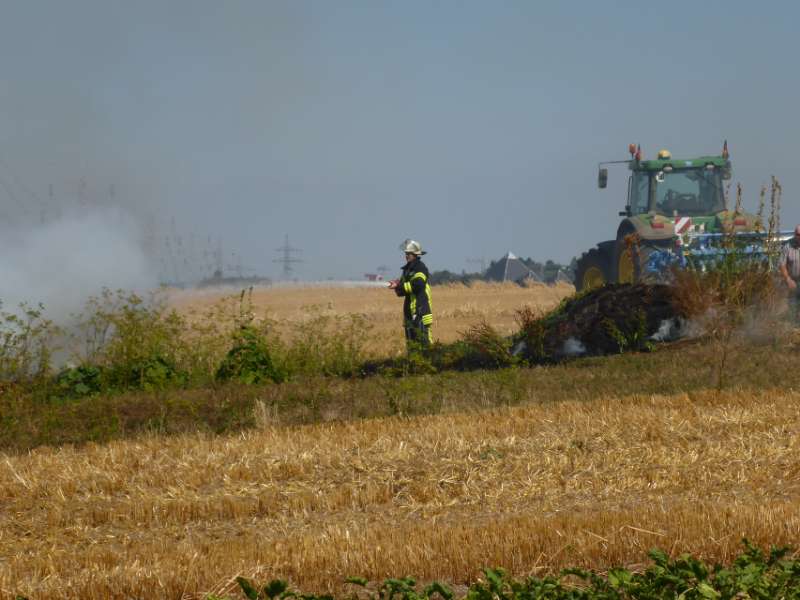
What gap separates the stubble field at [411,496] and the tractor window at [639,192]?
9774 mm

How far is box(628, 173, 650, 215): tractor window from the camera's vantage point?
20672mm

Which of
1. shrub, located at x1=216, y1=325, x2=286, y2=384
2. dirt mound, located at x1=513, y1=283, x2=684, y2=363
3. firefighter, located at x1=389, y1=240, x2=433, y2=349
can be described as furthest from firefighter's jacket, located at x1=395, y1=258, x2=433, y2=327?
shrub, located at x1=216, y1=325, x2=286, y2=384

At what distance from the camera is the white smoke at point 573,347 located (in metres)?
14.8

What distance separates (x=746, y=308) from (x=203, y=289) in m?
26.3

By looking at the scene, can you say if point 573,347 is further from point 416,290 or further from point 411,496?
point 411,496

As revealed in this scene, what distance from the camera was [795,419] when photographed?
389 inches

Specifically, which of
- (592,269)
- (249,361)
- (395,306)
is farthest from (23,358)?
(395,306)

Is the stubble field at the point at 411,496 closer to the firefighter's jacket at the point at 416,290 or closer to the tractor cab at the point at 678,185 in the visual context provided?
the firefighter's jacket at the point at 416,290

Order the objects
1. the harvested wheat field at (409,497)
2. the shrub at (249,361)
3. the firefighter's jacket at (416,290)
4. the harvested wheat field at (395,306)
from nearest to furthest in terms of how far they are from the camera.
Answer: the harvested wheat field at (409,497) < the shrub at (249,361) < the firefighter's jacket at (416,290) < the harvested wheat field at (395,306)

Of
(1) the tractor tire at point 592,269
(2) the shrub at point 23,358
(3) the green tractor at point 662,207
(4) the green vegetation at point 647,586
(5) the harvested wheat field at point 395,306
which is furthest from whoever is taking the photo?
(5) the harvested wheat field at point 395,306

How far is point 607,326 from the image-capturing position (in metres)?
14.6

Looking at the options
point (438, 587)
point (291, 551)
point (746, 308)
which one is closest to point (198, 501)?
point (291, 551)

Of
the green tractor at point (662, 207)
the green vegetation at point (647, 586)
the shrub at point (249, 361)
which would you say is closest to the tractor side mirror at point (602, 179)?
the green tractor at point (662, 207)

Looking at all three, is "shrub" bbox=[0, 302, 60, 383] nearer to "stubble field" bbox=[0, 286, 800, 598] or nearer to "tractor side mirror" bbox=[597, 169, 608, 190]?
"stubble field" bbox=[0, 286, 800, 598]
